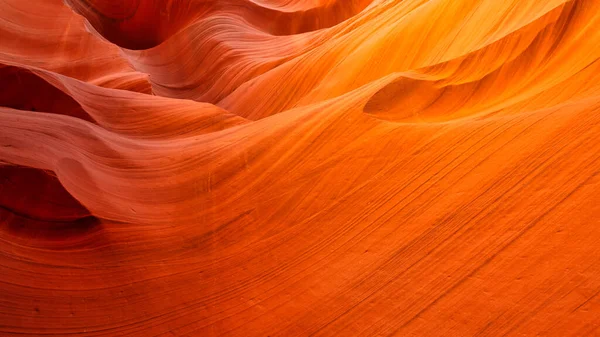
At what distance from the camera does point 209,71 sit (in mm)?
4820

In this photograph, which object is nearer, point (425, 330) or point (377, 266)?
point (425, 330)

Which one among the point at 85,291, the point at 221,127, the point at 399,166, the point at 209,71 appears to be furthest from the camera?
the point at 209,71

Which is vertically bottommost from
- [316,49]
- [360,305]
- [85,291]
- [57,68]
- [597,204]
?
[85,291]

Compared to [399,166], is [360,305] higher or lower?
lower

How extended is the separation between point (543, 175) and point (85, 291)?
58.3 inches

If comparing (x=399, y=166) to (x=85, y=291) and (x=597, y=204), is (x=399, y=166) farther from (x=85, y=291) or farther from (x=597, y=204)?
(x=85, y=291)

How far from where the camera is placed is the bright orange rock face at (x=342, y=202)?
1.48 meters

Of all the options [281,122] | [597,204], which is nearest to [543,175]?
[597,204]

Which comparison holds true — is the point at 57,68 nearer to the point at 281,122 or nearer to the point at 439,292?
the point at 281,122

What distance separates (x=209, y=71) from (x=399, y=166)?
127 inches

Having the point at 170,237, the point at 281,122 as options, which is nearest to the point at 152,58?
the point at 281,122

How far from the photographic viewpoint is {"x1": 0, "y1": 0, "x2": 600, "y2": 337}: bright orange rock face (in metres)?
1.48

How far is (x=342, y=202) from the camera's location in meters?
1.92

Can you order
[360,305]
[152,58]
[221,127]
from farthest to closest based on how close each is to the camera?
[152,58] < [221,127] < [360,305]
